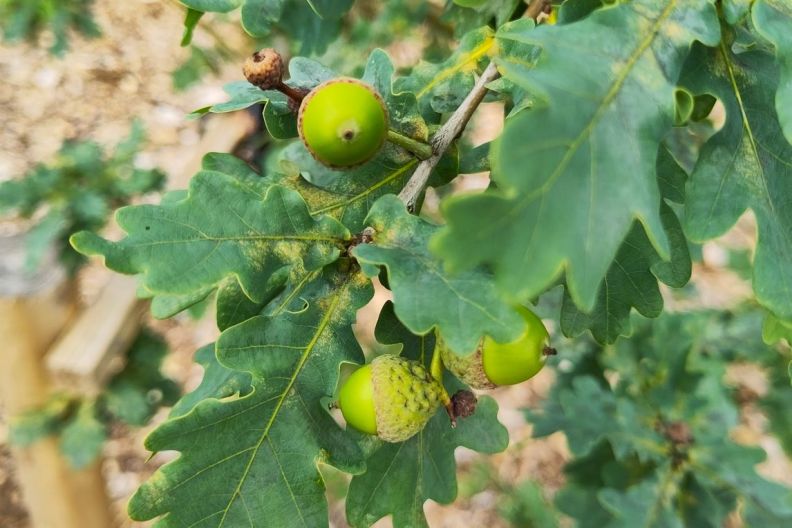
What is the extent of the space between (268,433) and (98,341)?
1.55 m

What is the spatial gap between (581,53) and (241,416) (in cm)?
53

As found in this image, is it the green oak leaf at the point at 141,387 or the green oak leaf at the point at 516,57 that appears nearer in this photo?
the green oak leaf at the point at 516,57

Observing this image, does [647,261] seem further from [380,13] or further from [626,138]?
[380,13]

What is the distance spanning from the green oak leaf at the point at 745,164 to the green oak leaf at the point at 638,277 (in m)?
0.10

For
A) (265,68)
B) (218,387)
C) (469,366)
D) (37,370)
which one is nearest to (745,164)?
(469,366)

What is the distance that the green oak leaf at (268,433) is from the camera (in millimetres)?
812

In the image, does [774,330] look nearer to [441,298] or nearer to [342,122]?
[441,298]

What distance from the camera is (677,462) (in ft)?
5.76

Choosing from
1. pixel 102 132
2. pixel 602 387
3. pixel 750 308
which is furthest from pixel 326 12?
pixel 102 132

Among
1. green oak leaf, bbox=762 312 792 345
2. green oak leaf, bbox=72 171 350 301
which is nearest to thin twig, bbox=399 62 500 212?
green oak leaf, bbox=72 171 350 301

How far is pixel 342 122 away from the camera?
785 millimetres

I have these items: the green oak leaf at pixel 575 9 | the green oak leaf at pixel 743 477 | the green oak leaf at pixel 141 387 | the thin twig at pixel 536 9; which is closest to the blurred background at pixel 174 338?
the green oak leaf at pixel 141 387

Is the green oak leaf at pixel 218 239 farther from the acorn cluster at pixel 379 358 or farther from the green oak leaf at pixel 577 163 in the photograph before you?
the green oak leaf at pixel 577 163

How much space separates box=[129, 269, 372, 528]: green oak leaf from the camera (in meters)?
0.81
